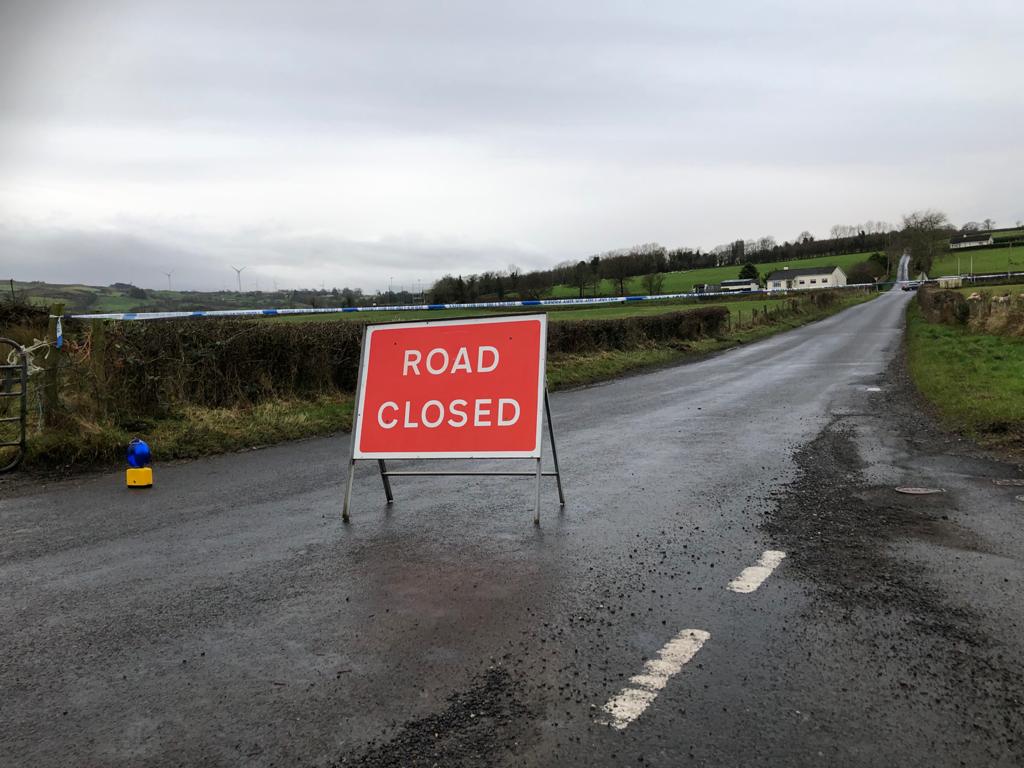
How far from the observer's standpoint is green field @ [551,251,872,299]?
73.4 meters

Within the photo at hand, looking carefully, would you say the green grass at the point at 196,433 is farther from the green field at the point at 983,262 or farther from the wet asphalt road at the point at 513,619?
the green field at the point at 983,262

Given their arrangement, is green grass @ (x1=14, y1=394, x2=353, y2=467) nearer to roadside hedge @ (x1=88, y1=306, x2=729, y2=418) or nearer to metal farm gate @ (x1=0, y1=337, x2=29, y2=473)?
metal farm gate @ (x1=0, y1=337, x2=29, y2=473)

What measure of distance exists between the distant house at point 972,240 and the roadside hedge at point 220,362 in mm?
160509

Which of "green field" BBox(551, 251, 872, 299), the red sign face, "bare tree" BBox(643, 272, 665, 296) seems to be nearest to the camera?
the red sign face

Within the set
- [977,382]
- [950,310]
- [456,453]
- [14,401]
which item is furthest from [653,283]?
[456,453]

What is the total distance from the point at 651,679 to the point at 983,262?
138672mm

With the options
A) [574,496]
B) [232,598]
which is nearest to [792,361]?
[574,496]

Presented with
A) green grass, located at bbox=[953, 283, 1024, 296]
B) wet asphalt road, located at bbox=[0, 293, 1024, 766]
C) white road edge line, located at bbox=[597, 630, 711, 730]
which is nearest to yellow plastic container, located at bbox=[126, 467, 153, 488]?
wet asphalt road, located at bbox=[0, 293, 1024, 766]

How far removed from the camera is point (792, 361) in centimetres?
2116

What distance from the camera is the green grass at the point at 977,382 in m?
8.95

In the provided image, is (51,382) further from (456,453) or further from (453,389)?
(456,453)

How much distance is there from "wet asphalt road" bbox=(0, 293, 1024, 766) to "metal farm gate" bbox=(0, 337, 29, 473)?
110 centimetres

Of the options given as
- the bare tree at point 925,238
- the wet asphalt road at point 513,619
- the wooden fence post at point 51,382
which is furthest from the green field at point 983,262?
the wooden fence post at point 51,382

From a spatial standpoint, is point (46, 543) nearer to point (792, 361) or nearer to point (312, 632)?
point (312, 632)
